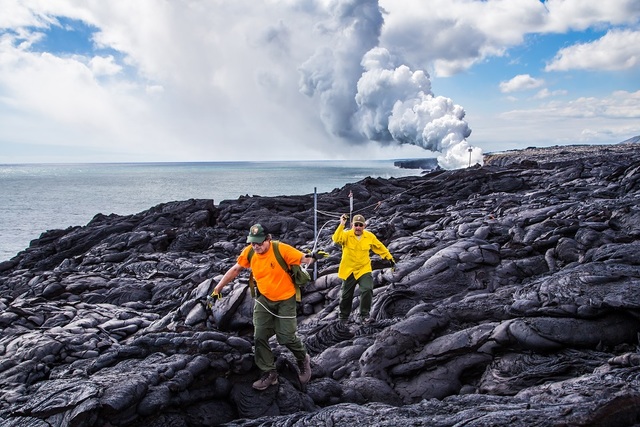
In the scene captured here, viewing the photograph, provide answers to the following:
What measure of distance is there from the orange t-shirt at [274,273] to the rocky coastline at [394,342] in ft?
3.32

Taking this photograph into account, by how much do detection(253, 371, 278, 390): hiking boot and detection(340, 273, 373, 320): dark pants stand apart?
12.6ft

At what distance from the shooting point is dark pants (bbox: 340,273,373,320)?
1016cm

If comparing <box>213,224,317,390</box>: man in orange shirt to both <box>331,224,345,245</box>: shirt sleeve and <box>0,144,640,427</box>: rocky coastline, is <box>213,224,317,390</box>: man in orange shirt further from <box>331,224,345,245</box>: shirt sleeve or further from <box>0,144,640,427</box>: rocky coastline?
<box>331,224,345,245</box>: shirt sleeve

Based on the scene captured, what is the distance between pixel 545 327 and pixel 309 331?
5.34 m

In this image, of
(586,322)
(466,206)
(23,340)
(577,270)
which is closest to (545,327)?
(586,322)

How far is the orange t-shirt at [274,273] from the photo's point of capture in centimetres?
707

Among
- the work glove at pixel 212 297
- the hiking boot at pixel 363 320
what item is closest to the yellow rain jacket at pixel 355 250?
the hiking boot at pixel 363 320

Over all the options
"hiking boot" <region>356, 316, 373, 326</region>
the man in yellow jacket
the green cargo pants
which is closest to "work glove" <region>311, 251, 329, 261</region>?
the green cargo pants

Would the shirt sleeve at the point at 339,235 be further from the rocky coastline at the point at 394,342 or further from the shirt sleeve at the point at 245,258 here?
the shirt sleeve at the point at 245,258

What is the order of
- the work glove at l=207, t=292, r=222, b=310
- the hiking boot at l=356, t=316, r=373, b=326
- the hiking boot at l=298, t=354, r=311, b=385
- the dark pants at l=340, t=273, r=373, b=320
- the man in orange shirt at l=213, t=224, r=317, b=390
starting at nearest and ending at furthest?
the man in orange shirt at l=213, t=224, r=317, b=390 → the hiking boot at l=298, t=354, r=311, b=385 → the work glove at l=207, t=292, r=222, b=310 → the dark pants at l=340, t=273, r=373, b=320 → the hiking boot at l=356, t=316, r=373, b=326

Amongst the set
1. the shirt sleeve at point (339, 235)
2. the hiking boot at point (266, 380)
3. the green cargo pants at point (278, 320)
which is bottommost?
the hiking boot at point (266, 380)

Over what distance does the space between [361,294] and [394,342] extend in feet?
6.12

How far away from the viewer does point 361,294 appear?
10336mm

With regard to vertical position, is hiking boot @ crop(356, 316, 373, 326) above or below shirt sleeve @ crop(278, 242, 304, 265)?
below
